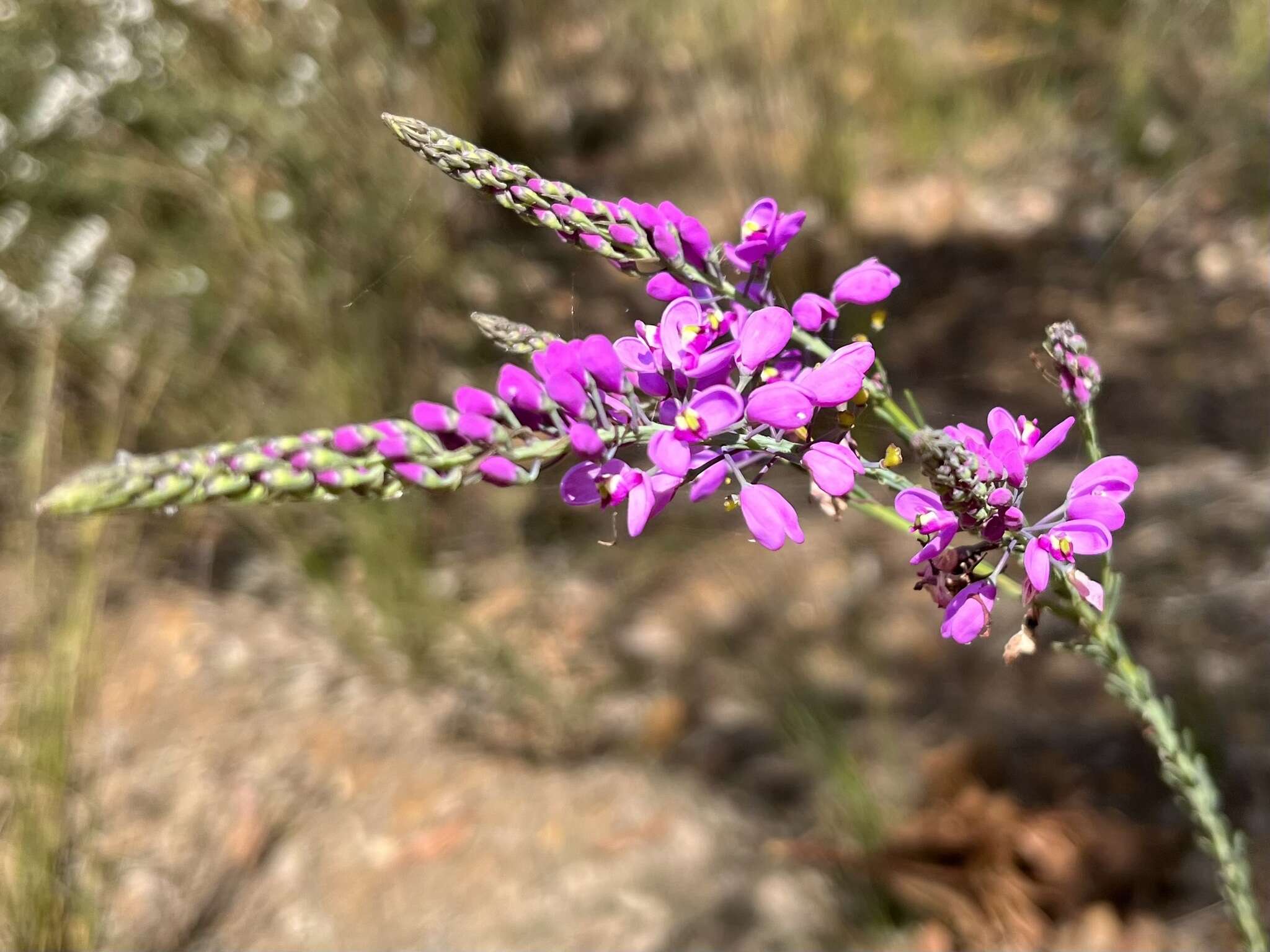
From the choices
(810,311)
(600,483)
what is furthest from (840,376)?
(600,483)

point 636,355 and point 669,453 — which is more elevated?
point 636,355

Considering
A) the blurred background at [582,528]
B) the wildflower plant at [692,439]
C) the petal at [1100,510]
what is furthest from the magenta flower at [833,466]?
the blurred background at [582,528]

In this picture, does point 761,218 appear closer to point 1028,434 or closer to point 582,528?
point 1028,434

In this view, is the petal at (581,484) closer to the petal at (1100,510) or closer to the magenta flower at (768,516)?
the magenta flower at (768,516)

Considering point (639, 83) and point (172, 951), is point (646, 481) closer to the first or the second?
point (172, 951)

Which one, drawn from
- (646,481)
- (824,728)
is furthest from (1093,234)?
(646,481)

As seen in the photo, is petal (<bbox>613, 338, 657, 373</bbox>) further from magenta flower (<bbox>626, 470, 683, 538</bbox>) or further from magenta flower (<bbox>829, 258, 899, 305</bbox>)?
magenta flower (<bbox>829, 258, 899, 305</bbox>)

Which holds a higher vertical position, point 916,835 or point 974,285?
point 974,285
